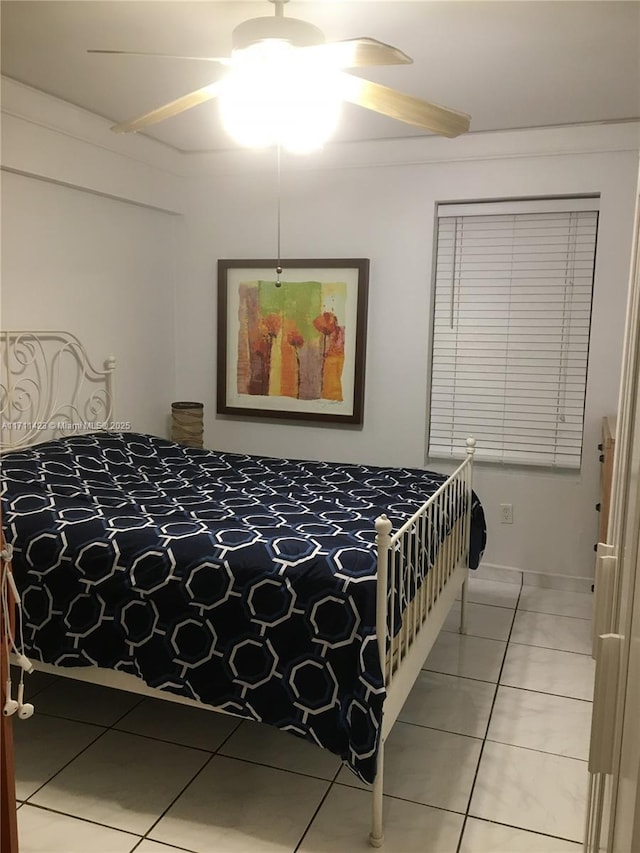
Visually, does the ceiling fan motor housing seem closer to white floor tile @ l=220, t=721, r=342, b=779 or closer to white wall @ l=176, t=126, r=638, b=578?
white wall @ l=176, t=126, r=638, b=578

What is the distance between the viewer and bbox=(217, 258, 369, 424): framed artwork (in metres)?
4.22

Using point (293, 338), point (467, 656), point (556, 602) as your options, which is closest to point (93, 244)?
point (293, 338)

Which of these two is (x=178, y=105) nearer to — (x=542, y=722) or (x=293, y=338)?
(x=293, y=338)

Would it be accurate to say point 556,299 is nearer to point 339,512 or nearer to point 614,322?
point 614,322

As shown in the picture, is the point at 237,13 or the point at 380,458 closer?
the point at 237,13

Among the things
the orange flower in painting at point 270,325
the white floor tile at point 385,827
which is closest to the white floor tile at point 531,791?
→ the white floor tile at point 385,827

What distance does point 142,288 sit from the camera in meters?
4.33

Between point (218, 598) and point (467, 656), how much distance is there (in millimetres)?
1523

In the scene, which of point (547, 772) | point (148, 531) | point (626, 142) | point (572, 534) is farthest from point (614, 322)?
point (148, 531)

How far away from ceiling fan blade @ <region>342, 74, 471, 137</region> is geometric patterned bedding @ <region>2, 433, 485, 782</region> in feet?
4.53

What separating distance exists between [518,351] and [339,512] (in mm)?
1794

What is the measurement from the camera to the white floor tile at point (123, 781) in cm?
220

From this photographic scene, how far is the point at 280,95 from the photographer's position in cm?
216

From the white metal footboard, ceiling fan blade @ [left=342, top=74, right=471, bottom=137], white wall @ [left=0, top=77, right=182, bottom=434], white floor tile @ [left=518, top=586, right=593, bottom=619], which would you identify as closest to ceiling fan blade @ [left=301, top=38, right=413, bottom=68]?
ceiling fan blade @ [left=342, top=74, right=471, bottom=137]
